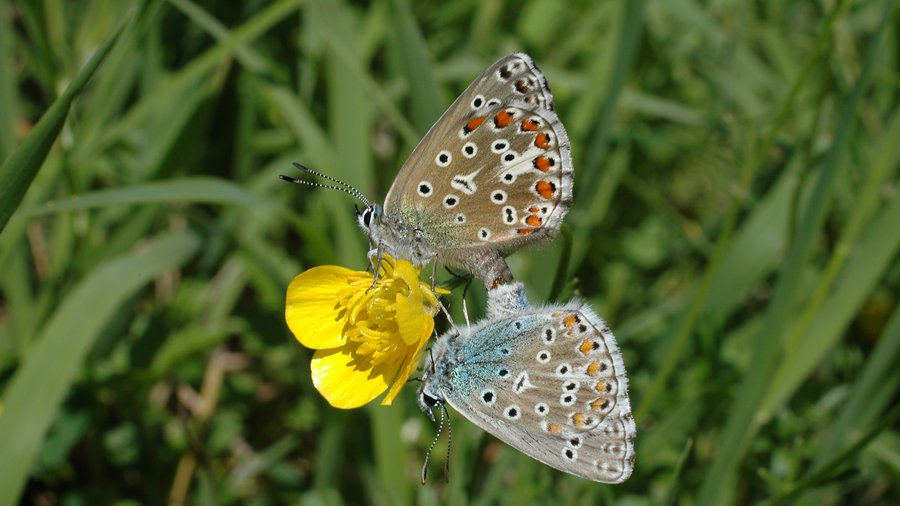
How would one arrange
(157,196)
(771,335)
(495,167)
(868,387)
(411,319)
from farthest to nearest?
(868,387) < (771,335) < (157,196) < (495,167) < (411,319)

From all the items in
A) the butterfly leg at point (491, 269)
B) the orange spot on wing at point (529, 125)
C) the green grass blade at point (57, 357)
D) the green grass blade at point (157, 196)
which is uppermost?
the orange spot on wing at point (529, 125)

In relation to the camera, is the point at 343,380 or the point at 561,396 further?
the point at 343,380

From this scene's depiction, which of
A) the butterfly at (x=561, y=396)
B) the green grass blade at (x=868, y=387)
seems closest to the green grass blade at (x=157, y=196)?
the butterfly at (x=561, y=396)

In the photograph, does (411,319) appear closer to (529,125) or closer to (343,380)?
(343,380)

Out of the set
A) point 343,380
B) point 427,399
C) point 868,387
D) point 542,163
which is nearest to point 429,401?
point 427,399

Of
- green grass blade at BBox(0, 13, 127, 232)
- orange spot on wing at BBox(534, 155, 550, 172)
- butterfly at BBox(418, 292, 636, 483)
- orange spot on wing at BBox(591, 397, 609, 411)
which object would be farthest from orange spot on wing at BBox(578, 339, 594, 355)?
green grass blade at BBox(0, 13, 127, 232)

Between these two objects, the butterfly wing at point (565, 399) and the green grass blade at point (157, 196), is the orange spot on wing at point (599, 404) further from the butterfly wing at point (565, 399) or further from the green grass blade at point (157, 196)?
the green grass blade at point (157, 196)

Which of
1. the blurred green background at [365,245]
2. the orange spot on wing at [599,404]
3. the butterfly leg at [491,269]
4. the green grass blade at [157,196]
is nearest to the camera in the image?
the orange spot on wing at [599,404]
